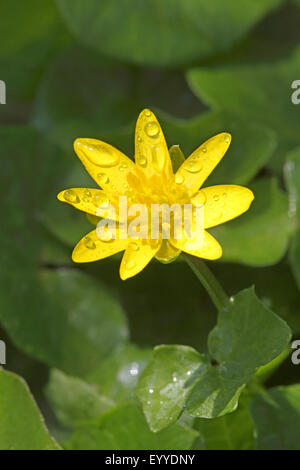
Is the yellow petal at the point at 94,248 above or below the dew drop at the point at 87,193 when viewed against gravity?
below

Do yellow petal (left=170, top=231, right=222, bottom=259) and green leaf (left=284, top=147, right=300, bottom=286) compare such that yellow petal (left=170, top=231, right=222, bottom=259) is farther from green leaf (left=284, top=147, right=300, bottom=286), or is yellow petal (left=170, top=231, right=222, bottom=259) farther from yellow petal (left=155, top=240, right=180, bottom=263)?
green leaf (left=284, top=147, right=300, bottom=286)

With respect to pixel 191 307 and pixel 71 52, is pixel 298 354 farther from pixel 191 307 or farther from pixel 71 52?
pixel 71 52

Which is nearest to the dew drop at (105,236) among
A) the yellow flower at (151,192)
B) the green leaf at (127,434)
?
the yellow flower at (151,192)

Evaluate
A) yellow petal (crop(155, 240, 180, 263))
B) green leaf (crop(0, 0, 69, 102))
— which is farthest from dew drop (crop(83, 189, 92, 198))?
green leaf (crop(0, 0, 69, 102))

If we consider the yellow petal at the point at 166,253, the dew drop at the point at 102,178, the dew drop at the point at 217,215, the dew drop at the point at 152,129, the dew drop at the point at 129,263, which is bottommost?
the dew drop at the point at 129,263

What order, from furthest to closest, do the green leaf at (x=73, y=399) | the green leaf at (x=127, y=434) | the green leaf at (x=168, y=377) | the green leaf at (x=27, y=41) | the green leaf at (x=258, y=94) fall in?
the green leaf at (x=27, y=41) → the green leaf at (x=258, y=94) → the green leaf at (x=73, y=399) → the green leaf at (x=127, y=434) → the green leaf at (x=168, y=377)

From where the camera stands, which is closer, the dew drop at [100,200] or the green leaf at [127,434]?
the dew drop at [100,200]

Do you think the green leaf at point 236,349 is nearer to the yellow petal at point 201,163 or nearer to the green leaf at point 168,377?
the green leaf at point 168,377
